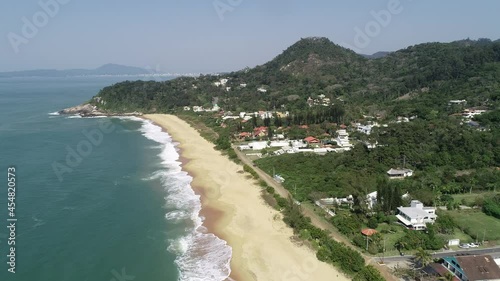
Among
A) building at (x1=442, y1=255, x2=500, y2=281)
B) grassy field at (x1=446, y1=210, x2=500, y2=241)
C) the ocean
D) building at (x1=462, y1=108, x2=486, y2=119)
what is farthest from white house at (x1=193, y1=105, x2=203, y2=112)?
building at (x1=442, y1=255, x2=500, y2=281)

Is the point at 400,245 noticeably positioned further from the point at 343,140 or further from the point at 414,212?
the point at 343,140

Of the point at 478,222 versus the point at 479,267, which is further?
the point at 478,222

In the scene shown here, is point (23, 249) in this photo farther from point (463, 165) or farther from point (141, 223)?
point (463, 165)

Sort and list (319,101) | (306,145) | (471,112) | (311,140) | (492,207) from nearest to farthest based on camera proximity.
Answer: (492,207), (306,145), (311,140), (471,112), (319,101)

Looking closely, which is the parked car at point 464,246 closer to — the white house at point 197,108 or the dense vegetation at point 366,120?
the dense vegetation at point 366,120

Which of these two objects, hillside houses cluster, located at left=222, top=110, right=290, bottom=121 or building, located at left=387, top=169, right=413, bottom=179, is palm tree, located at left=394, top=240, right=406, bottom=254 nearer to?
building, located at left=387, top=169, right=413, bottom=179

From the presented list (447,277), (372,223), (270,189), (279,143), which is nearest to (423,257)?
(447,277)

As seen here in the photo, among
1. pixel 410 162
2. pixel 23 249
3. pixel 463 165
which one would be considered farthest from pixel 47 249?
pixel 463 165
